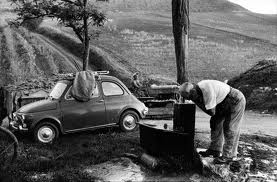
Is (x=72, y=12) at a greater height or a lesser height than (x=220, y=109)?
greater

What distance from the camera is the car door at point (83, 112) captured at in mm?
10055

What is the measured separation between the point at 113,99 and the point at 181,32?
5.05 meters

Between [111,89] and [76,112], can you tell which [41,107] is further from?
[111,89]

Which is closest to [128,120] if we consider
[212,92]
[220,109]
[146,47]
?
[220,109]

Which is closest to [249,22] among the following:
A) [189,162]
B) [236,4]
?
[236,4]

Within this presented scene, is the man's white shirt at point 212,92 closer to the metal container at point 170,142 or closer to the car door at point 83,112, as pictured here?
the metal container at point 170,142

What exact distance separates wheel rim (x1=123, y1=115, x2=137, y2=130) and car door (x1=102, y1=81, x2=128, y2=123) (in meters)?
0.35

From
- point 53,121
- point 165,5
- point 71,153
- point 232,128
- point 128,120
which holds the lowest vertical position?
point 71,153

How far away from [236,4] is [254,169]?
64657 mm

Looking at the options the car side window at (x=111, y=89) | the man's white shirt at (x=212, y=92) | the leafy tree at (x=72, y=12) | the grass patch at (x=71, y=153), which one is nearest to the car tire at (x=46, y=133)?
the grass patch at (x=71, y=153)

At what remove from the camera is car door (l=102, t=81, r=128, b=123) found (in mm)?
10734

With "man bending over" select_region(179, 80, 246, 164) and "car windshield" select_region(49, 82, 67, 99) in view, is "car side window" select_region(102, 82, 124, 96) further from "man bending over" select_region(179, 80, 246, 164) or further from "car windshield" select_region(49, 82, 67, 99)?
"man bending over" select_region(179, 80, 246, 164)

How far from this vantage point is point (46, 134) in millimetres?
9727

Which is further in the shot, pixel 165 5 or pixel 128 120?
pixel 165 5
